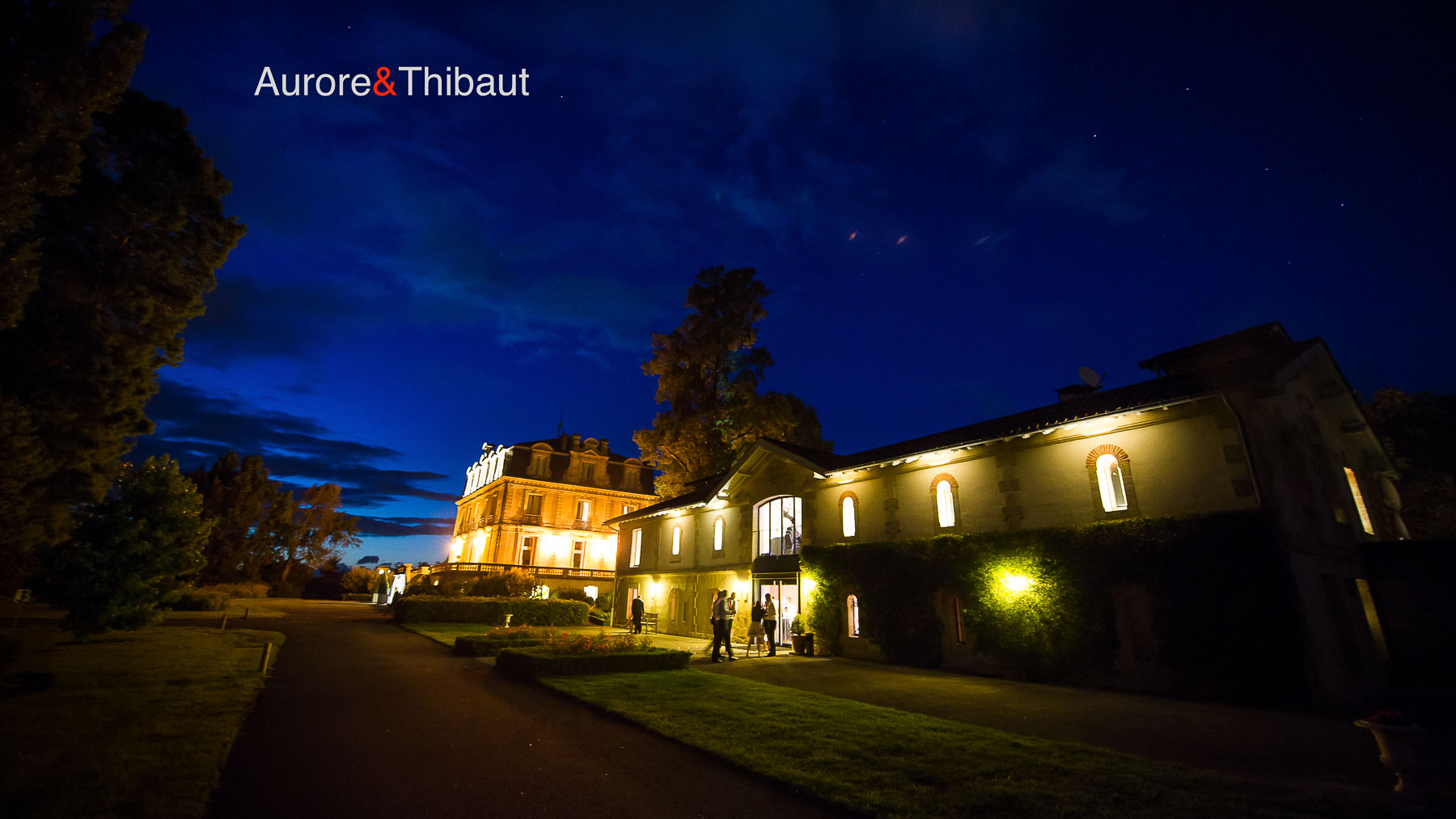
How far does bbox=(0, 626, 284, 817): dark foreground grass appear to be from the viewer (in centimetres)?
512

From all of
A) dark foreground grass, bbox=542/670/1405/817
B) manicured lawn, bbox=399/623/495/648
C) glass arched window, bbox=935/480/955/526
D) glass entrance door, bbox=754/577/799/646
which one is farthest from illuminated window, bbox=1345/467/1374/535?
manicured lawn, bbox=399/623/495/648

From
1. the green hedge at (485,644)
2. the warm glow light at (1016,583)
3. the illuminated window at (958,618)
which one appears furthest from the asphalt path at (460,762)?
Result: the illuminated window at (958,618)

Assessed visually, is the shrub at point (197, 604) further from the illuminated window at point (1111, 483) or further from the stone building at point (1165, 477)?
the illuminated window at point (1111, 483)

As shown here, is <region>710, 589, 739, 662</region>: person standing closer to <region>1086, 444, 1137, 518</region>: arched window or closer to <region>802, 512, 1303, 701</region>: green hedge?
<region>802, 512, 1303, 701</region>: green hedge

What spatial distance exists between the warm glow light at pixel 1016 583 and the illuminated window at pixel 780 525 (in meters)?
8.48

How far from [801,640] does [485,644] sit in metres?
10.4

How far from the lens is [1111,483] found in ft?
50.3

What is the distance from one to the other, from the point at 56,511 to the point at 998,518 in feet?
85.8

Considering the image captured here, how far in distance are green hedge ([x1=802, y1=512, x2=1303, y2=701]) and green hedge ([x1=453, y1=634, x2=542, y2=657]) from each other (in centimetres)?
1043

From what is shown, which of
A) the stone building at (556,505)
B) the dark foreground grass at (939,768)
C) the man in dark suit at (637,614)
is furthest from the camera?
the stone building at (556,505)

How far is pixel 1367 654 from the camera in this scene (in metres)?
14.4

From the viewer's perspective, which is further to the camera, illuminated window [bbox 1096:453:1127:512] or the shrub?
the shrub

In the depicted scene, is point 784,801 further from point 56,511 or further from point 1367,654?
point 56,511

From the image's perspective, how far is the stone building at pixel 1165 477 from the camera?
524 inches
